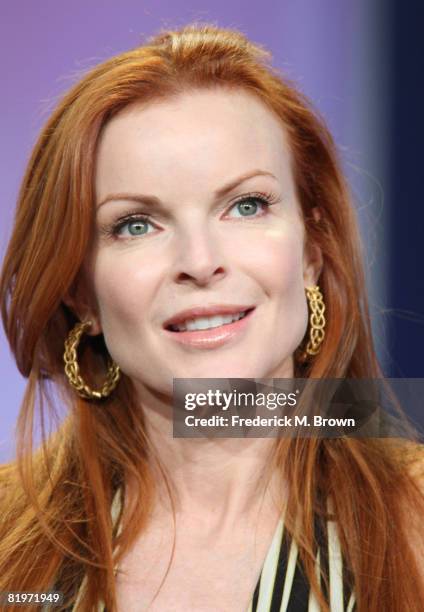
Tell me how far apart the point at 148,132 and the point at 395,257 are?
607mm

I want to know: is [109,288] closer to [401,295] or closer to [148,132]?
[148,132]

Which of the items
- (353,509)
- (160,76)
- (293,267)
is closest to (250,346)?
(293,267)

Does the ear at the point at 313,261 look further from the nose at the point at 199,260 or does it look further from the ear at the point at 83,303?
the ear at the point at 83,303

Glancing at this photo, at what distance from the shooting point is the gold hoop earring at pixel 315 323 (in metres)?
1.38

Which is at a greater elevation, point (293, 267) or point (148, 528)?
point (293, 267)

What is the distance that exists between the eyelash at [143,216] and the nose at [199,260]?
0.08 meters

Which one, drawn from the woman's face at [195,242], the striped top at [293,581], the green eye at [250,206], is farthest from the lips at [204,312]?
the striped top at [293,581]

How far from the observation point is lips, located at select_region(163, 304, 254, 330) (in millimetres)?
1253

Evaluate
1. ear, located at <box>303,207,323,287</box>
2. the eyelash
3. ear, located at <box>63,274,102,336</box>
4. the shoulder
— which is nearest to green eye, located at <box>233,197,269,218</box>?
the eyelash

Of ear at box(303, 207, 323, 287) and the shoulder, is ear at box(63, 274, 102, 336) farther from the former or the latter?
the shoulder

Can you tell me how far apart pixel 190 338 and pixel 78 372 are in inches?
10.3

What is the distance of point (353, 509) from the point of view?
4.15 feet

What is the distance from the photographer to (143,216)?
1304 mm

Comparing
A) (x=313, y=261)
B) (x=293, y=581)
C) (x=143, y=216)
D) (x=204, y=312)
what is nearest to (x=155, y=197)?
(x=143, y=216)
